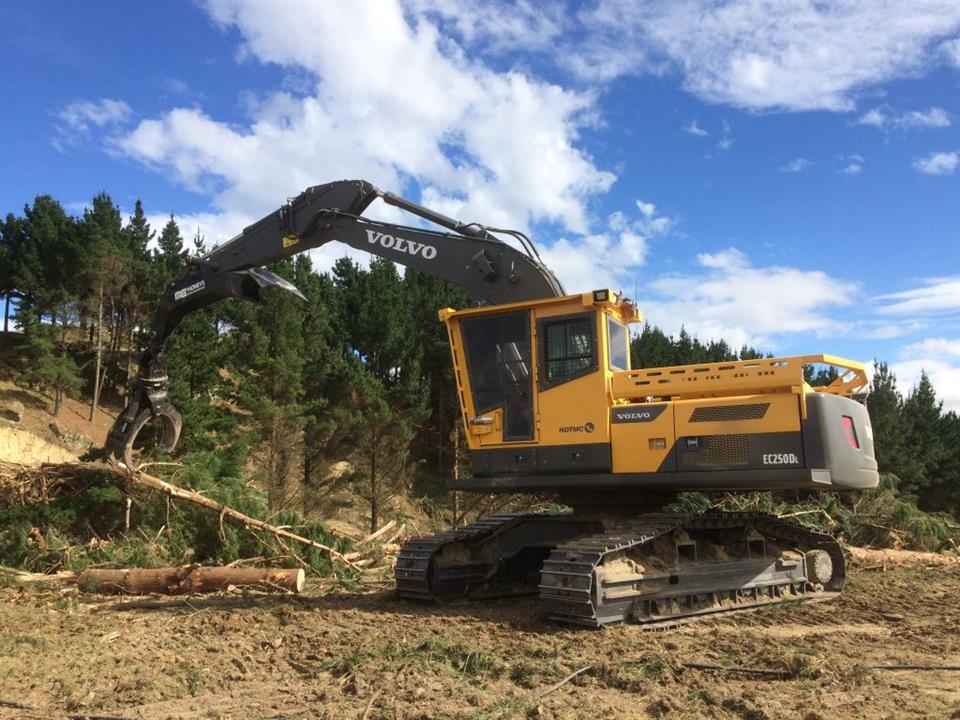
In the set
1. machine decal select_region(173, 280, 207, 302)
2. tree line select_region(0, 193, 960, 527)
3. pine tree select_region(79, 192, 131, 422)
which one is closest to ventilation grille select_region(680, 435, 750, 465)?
machine decal select_region(173, 280, 207, 302)

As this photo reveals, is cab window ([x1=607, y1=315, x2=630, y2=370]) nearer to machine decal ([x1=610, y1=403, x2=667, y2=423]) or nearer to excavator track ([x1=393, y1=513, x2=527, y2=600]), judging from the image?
machine decal ([x1=610, y1=403, x2=667, y2=423])

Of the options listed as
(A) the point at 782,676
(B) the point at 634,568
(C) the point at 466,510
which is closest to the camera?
(A) the point at 782,676

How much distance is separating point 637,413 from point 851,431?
221 cm

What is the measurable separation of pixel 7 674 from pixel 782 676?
566 cm

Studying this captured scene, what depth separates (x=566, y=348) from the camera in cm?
825

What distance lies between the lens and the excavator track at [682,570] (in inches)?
287

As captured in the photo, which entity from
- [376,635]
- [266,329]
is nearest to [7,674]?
[376,635]

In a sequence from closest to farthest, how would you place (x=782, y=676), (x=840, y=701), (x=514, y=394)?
1. (x=840, y=701)
2. (x=782, y=676)
3. (x=514, y=394)

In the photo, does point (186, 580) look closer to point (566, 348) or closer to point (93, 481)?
point (93, 481)

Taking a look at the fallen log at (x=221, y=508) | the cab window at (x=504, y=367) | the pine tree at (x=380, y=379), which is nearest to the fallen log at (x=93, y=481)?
the fallen log at (x=221, y=508)

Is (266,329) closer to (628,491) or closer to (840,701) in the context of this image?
(628,491)

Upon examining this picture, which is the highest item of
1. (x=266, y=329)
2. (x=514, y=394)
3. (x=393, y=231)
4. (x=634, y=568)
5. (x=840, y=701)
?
(x=266, y=329)

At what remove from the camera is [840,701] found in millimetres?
5184

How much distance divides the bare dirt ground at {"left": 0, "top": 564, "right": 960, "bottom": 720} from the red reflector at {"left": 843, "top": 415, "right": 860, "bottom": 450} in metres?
1.82
